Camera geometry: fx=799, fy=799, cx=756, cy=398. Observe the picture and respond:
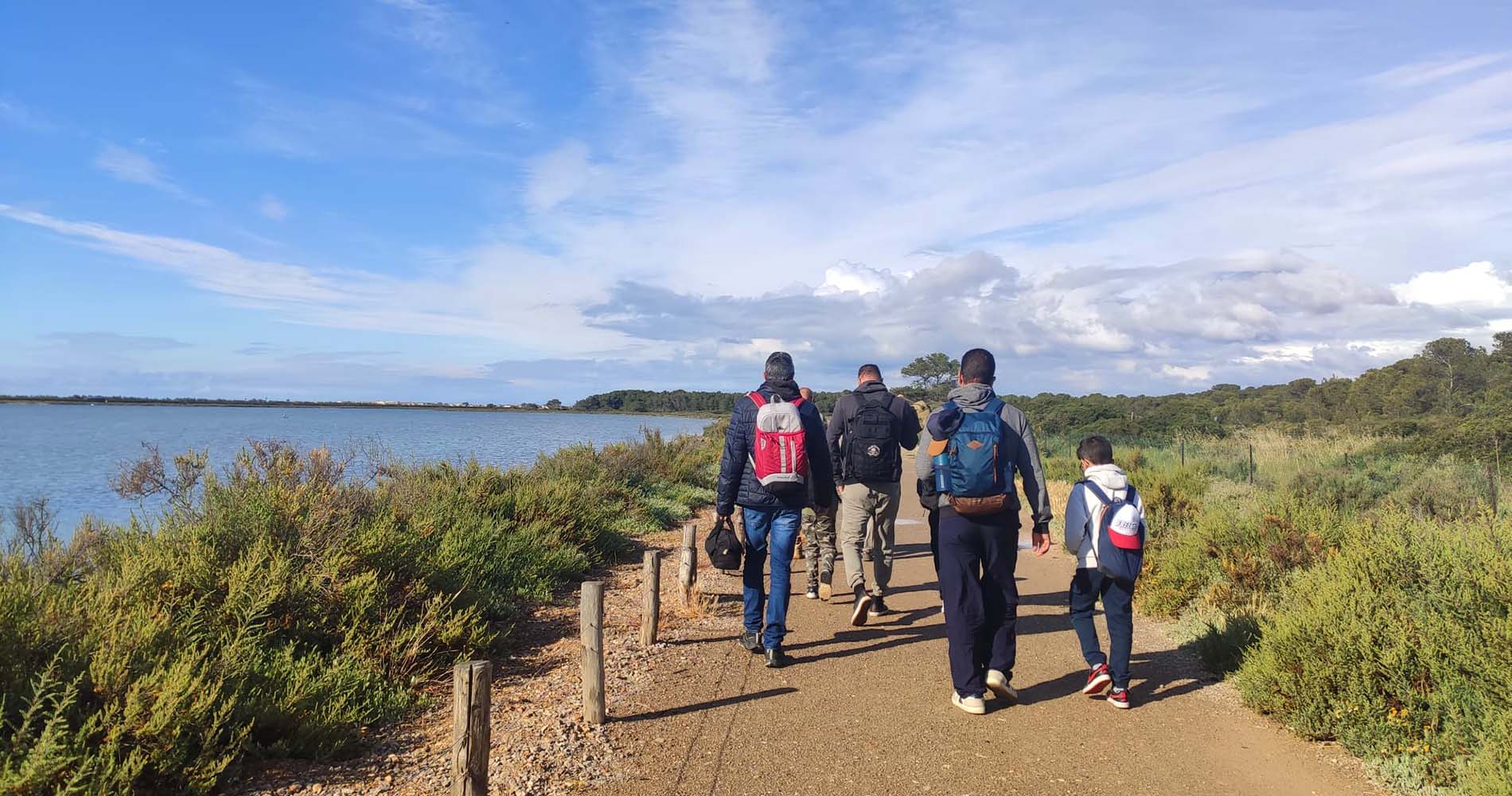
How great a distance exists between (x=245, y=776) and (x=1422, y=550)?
6393mm

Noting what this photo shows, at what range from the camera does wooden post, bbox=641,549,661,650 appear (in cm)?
623

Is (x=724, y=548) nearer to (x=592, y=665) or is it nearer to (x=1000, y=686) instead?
(x=592, y=665)

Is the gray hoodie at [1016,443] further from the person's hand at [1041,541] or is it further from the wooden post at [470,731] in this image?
the wooden post at [470,731]

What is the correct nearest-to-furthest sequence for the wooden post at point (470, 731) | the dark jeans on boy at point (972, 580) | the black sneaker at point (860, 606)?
the wooden post at point (470, 731) < the dark jeans on boy at point (972, 580) < the black sneaker at point (860, 606)

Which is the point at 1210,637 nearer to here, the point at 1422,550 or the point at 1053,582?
the point at 1422,550

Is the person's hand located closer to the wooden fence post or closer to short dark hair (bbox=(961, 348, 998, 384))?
short dark hair (bbox=(961, 348, 998, 384))

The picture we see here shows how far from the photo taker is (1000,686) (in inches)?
191

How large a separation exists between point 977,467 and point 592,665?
2493mm

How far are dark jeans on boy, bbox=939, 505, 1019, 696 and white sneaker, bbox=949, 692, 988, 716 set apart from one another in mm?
27

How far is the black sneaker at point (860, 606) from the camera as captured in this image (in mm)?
6512

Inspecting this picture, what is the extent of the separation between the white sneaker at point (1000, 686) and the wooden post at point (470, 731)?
2.96 m

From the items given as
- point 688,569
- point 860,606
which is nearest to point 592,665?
point 860,606

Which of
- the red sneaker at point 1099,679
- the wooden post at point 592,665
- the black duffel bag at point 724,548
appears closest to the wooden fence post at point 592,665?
the wooden post at point 592,665

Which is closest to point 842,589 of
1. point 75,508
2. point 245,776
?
point 245,776
